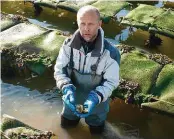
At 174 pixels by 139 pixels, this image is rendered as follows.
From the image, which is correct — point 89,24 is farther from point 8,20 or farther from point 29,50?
point 8,20

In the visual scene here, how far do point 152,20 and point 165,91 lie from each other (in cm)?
259

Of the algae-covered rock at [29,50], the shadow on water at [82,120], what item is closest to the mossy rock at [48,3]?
the algae-covered rock at [29,50]

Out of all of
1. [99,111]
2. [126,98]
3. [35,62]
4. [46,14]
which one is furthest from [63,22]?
[99,111]

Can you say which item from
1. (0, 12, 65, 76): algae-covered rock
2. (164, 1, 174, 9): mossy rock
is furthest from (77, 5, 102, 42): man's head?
(164, 1, 174, 9): mossy rock

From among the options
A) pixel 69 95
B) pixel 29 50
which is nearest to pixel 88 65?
pixel 69 95

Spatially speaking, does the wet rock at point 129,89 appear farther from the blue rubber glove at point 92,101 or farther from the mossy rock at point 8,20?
the mossy rock at point 8,20

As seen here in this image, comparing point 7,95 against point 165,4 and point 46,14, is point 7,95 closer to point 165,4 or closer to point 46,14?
point 46,14

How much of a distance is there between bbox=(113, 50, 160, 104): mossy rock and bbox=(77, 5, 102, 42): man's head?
2078 mm

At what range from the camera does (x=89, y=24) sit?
4105 mm

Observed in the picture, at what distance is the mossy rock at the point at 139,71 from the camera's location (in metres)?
5.96

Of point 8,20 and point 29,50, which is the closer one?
point 29,50

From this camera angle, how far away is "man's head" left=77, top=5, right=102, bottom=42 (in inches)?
160

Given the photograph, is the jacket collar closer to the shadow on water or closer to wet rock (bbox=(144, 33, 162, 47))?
the shadow on water

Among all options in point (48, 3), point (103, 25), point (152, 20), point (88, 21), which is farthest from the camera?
point (103, 25)
